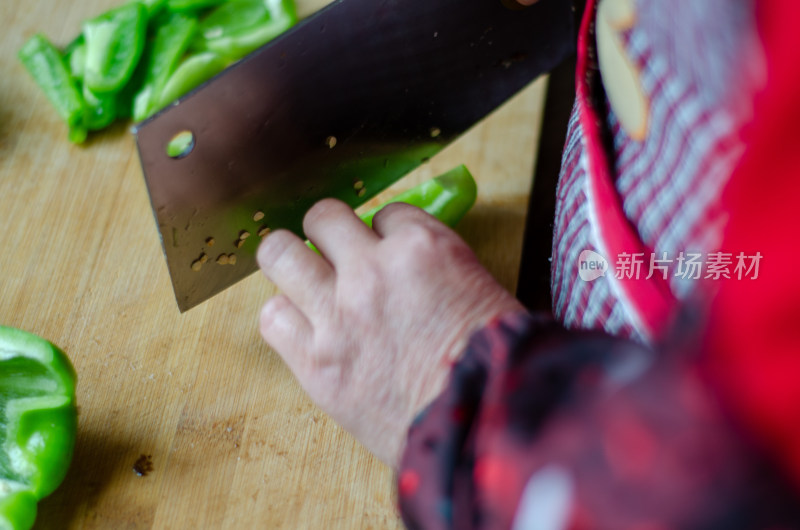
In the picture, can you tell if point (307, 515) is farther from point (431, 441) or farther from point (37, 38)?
point (37, 38)

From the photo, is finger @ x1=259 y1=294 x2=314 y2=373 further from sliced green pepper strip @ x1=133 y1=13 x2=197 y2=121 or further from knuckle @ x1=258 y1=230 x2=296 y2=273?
sliced green pepper strip @ x1=133 y1=13 x2=197 y2=121

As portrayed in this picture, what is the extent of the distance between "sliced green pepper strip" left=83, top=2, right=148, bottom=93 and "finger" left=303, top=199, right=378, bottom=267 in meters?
0.44

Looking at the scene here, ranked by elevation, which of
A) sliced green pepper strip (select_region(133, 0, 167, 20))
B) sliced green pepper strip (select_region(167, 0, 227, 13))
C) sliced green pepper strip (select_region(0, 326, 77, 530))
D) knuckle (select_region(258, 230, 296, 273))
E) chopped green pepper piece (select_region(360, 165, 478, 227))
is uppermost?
sliced green pepper strip (select_region(133, 0, 167, 20))

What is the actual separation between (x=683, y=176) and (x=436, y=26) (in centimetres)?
40

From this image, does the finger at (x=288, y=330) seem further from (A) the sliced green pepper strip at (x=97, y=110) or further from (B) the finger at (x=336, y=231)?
(A) the sliced green pepper strip at (x=97, y=110)

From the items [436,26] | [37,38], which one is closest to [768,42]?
[436,26]

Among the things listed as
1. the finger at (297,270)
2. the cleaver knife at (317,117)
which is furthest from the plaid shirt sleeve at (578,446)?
the cleaver knife at (317,117)

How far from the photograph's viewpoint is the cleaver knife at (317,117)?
0.76 m

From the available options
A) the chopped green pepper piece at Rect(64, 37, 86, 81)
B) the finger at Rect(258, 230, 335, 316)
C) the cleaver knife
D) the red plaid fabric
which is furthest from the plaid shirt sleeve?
the chopped green pepper piece at Rect(64, 37, 86, 81)

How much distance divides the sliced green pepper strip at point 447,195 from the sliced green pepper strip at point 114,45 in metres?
0.41

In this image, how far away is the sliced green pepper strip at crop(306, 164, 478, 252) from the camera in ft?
3.21

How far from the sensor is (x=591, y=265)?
682 millimetres

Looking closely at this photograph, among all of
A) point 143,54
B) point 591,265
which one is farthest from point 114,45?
point 591,265

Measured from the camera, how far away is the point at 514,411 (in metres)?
0.52
